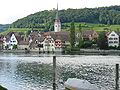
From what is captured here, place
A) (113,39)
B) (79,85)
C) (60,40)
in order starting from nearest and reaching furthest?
(79,85)
(113,39)
(60,40)

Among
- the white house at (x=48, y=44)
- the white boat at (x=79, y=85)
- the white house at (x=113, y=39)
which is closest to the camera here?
the white boat at (x=79, y=85)

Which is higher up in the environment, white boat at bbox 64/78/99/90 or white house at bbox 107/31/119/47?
white house at bbox 107/31/119/47

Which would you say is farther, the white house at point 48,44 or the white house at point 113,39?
the white house at point 48,44

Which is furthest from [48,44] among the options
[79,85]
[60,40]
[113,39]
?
[79,85]

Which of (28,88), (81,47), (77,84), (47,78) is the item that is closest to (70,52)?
(81,47)

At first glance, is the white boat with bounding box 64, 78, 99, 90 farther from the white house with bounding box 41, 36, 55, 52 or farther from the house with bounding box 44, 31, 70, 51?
the white house with bounding box 41, 36, 55, 52

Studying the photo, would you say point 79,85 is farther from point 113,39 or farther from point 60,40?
point 60,40

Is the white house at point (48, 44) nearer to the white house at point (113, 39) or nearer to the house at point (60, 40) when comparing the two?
the house at point (60, 40)

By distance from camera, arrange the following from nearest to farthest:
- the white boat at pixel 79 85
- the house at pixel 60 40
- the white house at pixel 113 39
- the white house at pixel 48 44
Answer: the white boat at pixel 79 85 → the white house at pixel 113 39 → the house at pixel 60 40 → the white house at pixel 48 44

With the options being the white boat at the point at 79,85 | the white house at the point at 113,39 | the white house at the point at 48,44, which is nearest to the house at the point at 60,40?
the white house at the point at 48,44

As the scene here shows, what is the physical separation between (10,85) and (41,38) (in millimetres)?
145964

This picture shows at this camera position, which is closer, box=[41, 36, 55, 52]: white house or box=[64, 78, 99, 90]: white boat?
box=[64, 78, 99, 90]: white boat

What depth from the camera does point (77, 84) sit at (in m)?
38.0

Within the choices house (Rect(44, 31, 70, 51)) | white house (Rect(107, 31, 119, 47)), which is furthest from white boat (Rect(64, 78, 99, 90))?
white house (Rect(107, 31, 119, 47))
